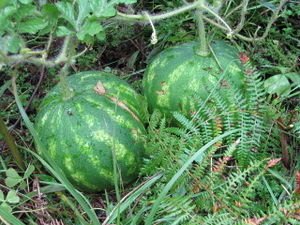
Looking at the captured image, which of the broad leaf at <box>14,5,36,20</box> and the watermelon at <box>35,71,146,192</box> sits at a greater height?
the broad leaf at <box>14,5,36,20</box>

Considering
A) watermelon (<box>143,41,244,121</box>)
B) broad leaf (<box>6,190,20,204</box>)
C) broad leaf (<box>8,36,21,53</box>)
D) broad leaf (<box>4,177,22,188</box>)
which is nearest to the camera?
broad leaf (<box>8,36,21,53</box>)

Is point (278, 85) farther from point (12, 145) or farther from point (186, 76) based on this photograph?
point (12, 145)

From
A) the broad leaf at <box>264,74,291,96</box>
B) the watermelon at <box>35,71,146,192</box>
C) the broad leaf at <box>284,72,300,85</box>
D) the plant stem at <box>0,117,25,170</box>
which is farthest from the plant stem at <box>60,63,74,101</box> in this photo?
the broad leaf at <box>284,72,300,85</box>

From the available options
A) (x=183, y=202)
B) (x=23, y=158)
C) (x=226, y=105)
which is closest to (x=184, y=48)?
(x=226, y=105)

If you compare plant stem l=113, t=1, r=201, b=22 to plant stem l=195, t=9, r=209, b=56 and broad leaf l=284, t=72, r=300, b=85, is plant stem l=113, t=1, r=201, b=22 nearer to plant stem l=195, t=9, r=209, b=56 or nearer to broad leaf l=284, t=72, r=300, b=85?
plant stem l=195, t=9, r=209, b=56

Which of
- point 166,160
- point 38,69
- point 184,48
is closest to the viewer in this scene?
point 166,160

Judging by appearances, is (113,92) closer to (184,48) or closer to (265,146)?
(184,48)

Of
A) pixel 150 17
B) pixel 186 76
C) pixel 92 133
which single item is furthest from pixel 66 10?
pixel 186 76
